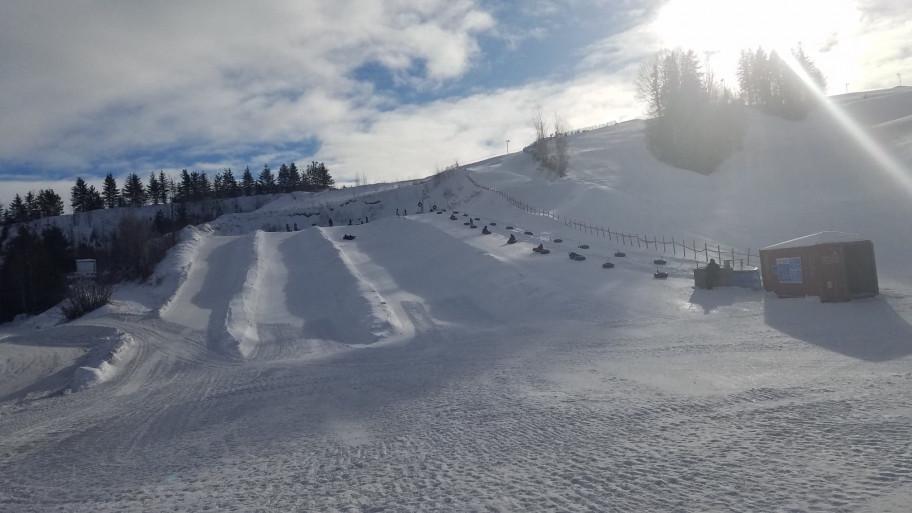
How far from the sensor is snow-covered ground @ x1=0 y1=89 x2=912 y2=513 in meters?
7.14

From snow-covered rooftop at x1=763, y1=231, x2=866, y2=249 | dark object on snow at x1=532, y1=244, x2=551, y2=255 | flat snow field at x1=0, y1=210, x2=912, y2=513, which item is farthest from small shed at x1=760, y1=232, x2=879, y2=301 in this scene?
dark object on snow at x1=532, y1=244, x2=551, y2=255

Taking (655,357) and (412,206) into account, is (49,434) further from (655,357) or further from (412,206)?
(412,206)

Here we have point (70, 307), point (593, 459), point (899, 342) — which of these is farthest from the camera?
point (70, 307)

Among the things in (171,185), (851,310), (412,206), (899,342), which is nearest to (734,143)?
(412,206)

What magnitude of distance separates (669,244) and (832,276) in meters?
18.4

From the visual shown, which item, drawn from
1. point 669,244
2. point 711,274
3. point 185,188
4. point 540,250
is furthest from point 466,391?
point 185,188

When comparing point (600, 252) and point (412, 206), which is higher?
point (412, 206)

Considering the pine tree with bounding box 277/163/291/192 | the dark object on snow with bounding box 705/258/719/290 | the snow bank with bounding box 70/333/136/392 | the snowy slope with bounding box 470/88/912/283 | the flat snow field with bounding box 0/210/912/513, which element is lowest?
the flat snow field with bounding box 0/210/912/513

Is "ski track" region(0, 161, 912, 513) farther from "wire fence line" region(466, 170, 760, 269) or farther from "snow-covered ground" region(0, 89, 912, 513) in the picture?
"wire fence line" region(466, 170, 760, 269)

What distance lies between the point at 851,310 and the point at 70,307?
3288 cm

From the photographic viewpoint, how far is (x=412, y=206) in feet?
255

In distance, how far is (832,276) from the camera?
794 inches

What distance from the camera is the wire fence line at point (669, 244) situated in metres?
33.2

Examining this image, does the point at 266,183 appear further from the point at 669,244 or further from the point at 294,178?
the point at 669,244
